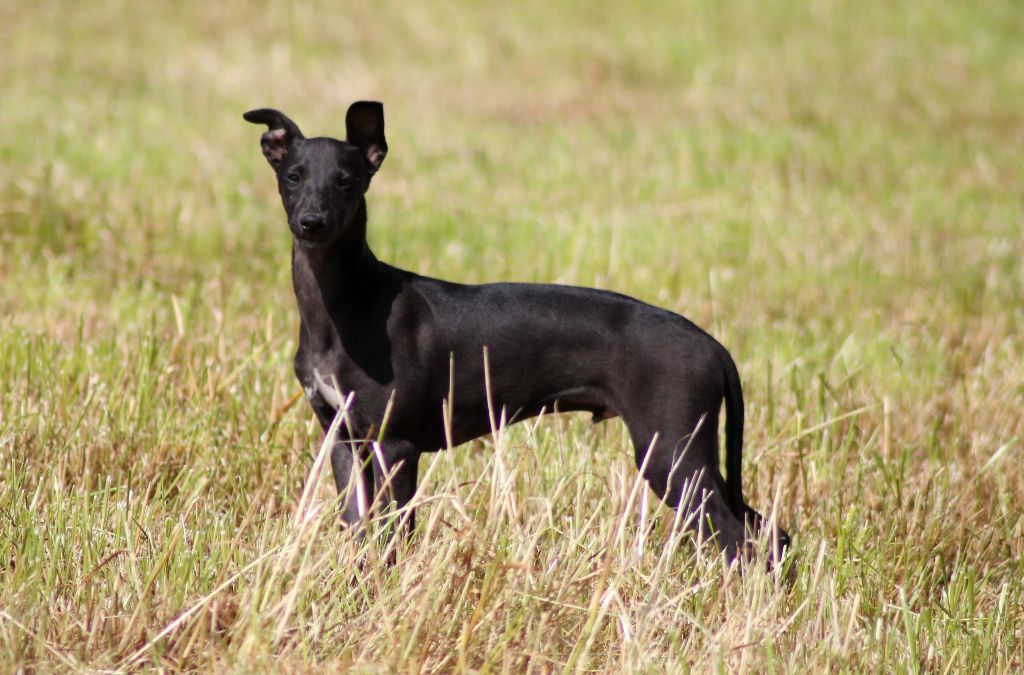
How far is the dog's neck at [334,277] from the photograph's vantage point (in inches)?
170

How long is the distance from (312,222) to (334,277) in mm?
321

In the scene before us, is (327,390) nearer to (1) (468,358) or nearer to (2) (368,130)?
(1) (468,358)

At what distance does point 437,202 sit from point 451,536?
226 inches

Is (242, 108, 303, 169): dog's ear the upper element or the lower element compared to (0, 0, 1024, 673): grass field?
upper

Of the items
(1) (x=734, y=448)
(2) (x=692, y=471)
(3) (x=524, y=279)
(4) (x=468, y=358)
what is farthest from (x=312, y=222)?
(3) (x=524, y=279)

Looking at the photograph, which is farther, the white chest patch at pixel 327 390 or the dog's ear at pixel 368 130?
the dog's ear at pixel 368 130

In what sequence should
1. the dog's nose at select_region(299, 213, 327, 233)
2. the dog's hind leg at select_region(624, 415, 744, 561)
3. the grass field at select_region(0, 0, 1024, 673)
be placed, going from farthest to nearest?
the dog's hind leg at select_region(624, 415, 744, 561), the dog's nose at select_region(299, 213, 327, 233), the grass field at select_region(0, 0, 1024, 673)

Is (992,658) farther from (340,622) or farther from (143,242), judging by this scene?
(143,242)

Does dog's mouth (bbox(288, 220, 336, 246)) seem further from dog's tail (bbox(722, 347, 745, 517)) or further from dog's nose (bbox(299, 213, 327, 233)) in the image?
dog's tail (bbox(722, 347, 745, 517))

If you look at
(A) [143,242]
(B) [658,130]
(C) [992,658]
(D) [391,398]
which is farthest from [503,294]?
(B) [658,130]

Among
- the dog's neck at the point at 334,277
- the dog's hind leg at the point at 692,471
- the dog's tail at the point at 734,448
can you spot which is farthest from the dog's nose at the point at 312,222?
the dog's tail at the point at 734,448

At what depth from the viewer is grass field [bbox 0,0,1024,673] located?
11.7 feet

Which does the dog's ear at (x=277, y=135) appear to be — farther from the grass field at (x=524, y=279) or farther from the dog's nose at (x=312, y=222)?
the grass field at (x=524, y=279)

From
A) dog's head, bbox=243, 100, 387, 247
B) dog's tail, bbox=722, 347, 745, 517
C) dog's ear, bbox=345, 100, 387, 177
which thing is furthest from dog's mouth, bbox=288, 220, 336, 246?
dog's tail, bbox=722, 347, 745, 517
